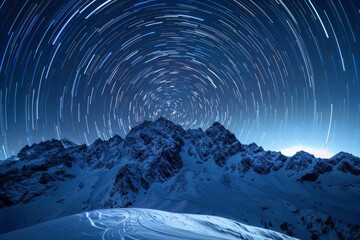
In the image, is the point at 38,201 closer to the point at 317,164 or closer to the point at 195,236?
the point at 195,236

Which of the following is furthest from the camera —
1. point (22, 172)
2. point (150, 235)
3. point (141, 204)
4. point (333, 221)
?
point (22, 172)

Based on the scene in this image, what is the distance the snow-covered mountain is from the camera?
110500mm

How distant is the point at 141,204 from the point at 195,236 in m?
124

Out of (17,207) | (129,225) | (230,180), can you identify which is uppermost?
(129,225)

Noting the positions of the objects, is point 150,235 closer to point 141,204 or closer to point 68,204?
point 141,204

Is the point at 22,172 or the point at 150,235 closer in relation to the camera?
the point at 150,235

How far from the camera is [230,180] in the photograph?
16838 centimetres

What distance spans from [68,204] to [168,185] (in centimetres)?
7325

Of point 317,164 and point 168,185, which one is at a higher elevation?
point 317,164

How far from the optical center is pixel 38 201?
151625 millimetres

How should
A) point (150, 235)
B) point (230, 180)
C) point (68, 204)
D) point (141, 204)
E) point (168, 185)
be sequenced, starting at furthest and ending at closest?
point (230, 180)
point (168, 185)
point (68, 204)
point (141, 204)
point (150, 235)

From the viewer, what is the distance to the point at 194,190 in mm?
138250

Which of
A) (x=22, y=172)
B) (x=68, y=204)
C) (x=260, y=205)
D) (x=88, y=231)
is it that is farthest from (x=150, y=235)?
(x=22, y=172)

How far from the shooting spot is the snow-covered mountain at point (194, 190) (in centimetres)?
11050
